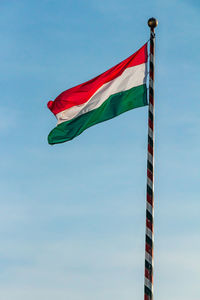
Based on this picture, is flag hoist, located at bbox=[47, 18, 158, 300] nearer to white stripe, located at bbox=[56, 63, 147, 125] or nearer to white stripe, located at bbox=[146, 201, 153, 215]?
white stripe, located at bbox=[56, 63, 147, 125]

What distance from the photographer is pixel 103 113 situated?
27750 millimetres

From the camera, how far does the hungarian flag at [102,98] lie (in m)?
27.3

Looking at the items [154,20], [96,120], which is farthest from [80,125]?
[154,20]

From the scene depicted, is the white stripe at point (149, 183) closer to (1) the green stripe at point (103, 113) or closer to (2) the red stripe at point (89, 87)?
(1) the green stripe at point (103, 113)

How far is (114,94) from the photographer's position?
27.8m

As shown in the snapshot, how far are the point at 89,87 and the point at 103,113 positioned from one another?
1.95 metres

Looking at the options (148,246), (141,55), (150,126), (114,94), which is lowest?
(148,246)

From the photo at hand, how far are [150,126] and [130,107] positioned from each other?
2.05m

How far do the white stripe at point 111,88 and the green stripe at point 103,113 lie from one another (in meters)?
0.23

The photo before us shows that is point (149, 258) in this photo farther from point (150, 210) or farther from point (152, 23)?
point (152, 23)

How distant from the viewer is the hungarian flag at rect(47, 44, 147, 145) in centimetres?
2731

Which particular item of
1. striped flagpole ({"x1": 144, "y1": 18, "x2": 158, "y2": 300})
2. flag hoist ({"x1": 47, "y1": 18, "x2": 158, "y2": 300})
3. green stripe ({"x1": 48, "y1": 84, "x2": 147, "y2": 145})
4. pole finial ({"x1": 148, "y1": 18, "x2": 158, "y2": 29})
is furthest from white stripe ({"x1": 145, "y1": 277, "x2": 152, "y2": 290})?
pole finial ({"x1": 148, "y1": 18, "x2": 158, "y2": 29})

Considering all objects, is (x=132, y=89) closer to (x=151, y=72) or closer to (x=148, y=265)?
(x=151, y=72)

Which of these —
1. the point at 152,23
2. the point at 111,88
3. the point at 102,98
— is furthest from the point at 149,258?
the point at 152,23
